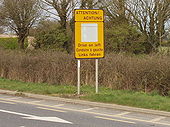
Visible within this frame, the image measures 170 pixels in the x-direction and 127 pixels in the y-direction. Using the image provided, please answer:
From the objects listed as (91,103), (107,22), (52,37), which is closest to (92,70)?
(91,103)

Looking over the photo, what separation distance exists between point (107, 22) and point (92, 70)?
15215 millimetres

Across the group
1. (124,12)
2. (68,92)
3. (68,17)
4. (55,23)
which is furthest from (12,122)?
(55,23)

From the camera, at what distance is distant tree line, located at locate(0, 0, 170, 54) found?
89.3 ft

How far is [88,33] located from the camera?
11922 mm

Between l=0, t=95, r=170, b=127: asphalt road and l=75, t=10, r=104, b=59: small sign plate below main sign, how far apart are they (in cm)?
238

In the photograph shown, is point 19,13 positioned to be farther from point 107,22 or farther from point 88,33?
point 88,33

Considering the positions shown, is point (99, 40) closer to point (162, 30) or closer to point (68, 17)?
point (162, 30)

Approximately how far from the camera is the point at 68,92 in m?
12.5

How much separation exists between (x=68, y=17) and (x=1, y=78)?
17.0 metres

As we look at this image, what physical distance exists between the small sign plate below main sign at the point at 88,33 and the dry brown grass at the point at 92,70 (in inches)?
81.6

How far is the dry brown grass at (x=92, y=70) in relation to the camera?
488 inches

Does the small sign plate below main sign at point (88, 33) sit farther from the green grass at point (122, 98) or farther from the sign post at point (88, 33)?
the green grass at point (122, 98)

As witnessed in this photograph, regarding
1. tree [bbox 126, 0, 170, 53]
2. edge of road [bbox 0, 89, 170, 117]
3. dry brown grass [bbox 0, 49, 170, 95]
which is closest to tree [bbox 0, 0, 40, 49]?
tree [bbox 126, 0, 170, 53]

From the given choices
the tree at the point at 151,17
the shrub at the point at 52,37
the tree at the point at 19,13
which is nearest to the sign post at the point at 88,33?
the tree at the point at 151,17
